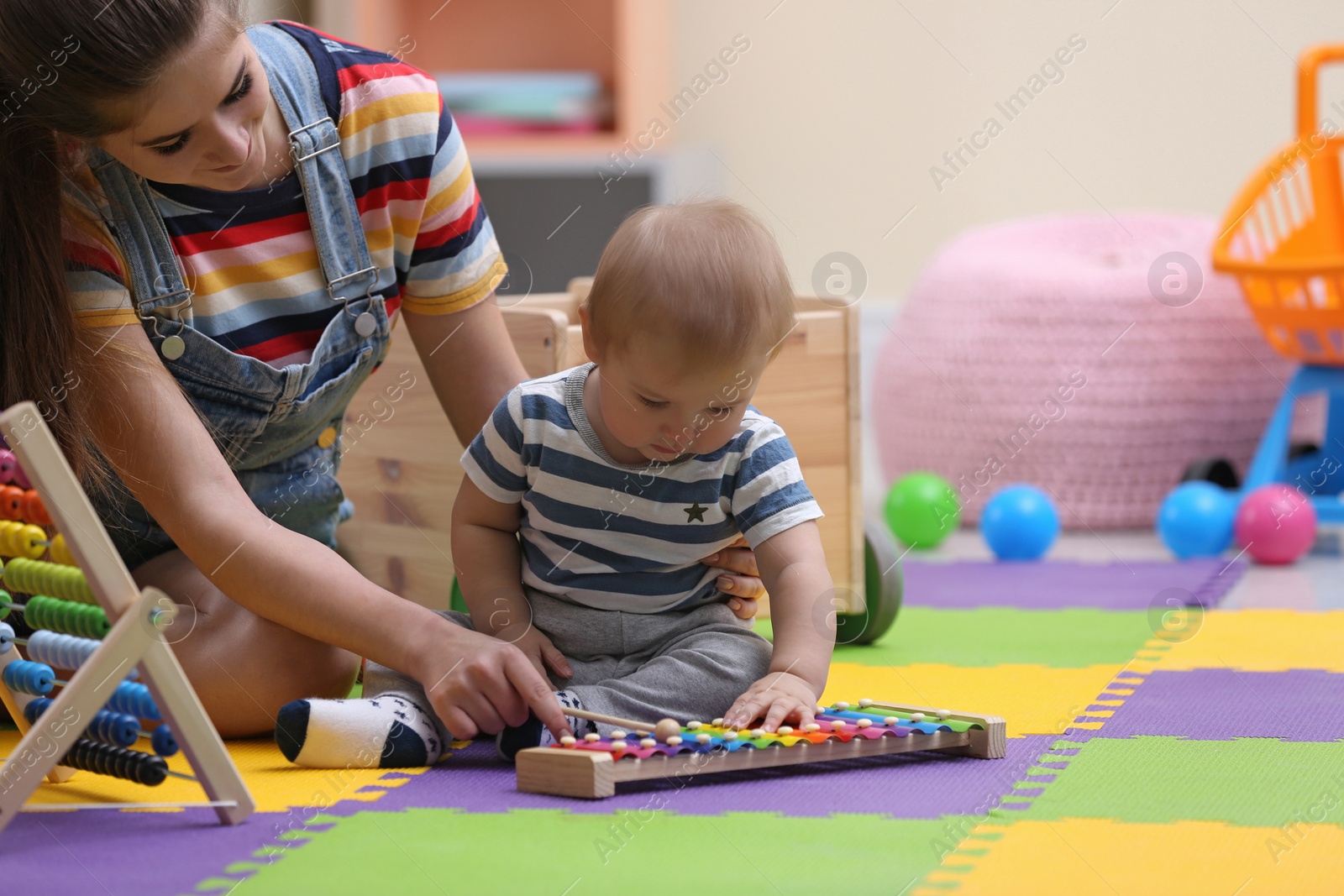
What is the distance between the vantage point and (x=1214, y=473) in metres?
2.07

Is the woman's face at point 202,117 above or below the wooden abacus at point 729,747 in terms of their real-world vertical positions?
above

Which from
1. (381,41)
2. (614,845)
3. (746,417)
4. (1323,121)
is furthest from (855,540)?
(381,41)

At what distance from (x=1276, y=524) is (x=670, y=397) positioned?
3.76 ft

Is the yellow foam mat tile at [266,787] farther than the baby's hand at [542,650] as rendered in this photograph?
No

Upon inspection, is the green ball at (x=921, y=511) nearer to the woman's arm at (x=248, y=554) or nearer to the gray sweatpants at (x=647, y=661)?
the gray sweatpants at (x=647, y=661)

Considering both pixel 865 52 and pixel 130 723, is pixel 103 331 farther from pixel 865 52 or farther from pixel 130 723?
pixel 865 52

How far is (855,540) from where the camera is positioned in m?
1.33

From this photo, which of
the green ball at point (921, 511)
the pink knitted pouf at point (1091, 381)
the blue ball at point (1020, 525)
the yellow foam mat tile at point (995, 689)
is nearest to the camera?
the yellow foam mat tile at point (995, 689)

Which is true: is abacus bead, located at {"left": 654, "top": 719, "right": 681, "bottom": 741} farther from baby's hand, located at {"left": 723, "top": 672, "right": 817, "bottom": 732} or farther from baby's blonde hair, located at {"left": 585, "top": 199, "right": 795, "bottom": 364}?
baby's blonde hair, located at {"left": 585, "top": 199, "right": 795, "bottom": 364}

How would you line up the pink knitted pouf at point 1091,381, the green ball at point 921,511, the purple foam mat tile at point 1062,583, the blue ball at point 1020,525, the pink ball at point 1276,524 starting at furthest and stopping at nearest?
the pink knitted pouf at point 1091,381
the green ball at point 921,511
the blue ball at point 1020,525
the pink ball at point 1276,524
the purple foam mat tile at point 1062,583

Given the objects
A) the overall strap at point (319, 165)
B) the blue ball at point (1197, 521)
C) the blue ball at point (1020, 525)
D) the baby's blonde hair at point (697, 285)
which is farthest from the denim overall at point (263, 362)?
the blue ball at point (1197, 521)

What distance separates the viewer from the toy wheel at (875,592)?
4.36 ft

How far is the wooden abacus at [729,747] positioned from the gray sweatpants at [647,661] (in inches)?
0.9

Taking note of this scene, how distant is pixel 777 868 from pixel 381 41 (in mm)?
2440
